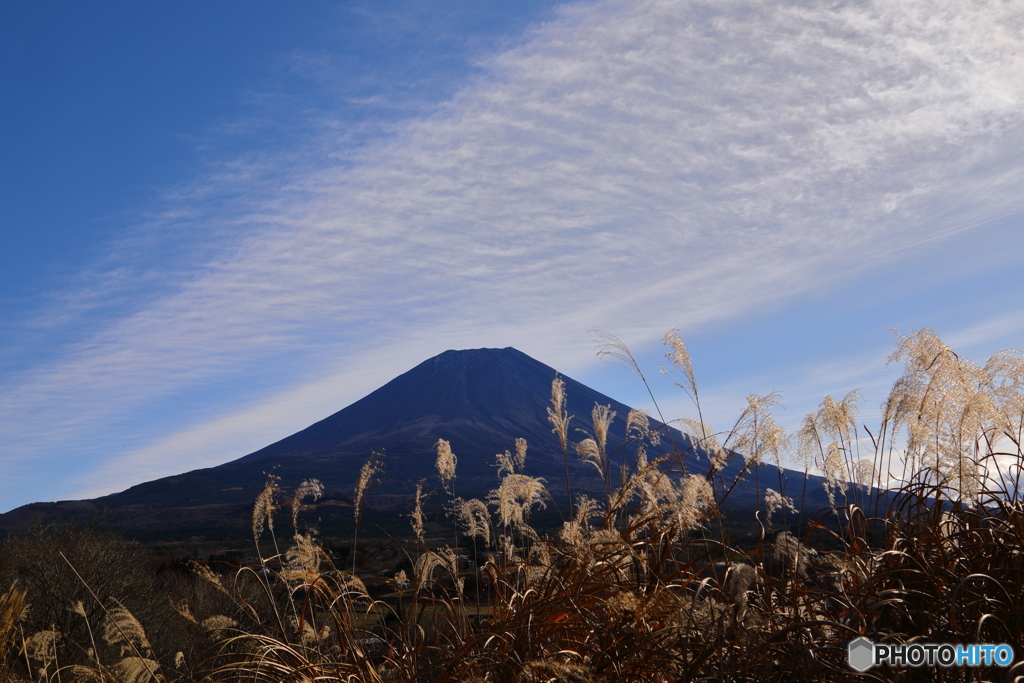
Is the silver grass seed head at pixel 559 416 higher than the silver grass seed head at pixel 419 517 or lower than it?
higher

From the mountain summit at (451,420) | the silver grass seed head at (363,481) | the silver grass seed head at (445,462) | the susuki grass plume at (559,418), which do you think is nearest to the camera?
the silver grass seed head at (363,481)

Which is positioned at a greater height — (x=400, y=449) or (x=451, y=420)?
(x=451, y=420)

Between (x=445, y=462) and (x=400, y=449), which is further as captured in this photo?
(x=400, y=449)

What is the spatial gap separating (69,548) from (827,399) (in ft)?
41.5

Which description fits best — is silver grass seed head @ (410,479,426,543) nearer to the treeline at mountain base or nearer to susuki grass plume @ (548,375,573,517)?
the treeline at mountain base

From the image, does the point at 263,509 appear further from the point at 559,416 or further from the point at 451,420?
the point at 451,420

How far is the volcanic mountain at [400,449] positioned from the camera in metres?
81.6

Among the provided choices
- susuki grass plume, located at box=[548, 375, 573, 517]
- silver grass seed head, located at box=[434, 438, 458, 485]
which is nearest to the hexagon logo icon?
susuki grass plume, located at box=[548, 375, 573, 517]

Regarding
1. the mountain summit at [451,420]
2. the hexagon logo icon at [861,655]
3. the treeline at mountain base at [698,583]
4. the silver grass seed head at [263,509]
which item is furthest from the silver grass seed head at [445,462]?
the mountain summit at [451,420]

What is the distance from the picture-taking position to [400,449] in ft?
417

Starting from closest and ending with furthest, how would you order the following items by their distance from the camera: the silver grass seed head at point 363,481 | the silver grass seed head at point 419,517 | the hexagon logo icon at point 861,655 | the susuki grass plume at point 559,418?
the hexagon logo icon at point 861,655 < the silver grass seed head at point 363,481 < the silver grass seed head at point 419,517 < the susuki grass plume at point 559,418

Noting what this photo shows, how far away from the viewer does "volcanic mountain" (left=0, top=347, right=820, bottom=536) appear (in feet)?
268

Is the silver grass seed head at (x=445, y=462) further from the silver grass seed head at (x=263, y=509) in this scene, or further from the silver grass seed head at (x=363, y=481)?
the silver grass seed head at (x=263, y=509)

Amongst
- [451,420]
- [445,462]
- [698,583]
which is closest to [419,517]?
[445,462]
